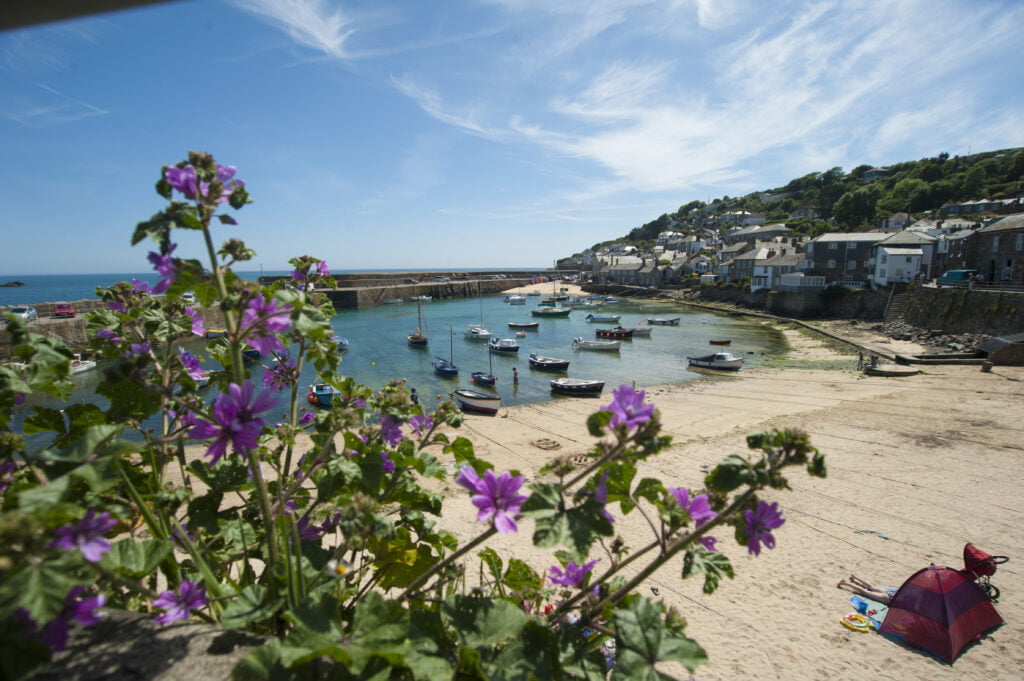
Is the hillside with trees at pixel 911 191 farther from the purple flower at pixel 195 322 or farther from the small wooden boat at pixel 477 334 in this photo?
the purple flower at pixel 195 322

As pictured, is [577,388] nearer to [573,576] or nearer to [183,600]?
[573,576]

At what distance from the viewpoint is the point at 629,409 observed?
159 centimetres

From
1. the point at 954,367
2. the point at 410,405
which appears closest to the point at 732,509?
the point at 410,405

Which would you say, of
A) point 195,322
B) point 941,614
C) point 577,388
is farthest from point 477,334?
point 195,322

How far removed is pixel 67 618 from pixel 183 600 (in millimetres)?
540

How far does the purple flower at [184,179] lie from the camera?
151 centimetres

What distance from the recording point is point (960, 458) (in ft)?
49.7

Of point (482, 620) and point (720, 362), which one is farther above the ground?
point (482, 620)

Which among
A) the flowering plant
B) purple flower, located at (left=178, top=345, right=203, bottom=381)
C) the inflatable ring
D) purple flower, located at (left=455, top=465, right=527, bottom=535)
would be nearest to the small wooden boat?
the inflatable ring

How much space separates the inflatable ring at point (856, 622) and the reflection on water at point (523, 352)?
63.8 ft

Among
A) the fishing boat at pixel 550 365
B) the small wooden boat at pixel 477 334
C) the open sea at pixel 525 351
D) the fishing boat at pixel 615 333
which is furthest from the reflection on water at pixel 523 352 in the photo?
the fishing boat at pixel 615 333

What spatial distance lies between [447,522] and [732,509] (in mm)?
11400

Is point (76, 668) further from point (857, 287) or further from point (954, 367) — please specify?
point (857, 287)

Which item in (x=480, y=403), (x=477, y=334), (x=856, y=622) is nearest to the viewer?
(x=856, y=622)
